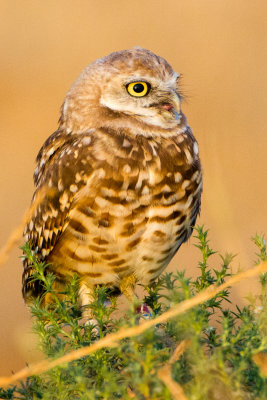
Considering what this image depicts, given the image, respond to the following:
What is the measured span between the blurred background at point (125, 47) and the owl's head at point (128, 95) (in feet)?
13.0

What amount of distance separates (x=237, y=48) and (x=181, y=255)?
4578 millimetres

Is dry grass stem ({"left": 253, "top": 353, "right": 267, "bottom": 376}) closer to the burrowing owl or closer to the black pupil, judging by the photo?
the burrowing owl

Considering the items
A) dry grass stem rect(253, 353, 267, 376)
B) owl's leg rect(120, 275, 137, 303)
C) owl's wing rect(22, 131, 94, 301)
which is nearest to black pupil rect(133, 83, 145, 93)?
owl's wing rect(22, 131, 94, 301)

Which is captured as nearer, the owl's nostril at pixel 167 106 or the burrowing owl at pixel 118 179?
the burrowing owl at pixel 118 179

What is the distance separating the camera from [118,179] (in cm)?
320

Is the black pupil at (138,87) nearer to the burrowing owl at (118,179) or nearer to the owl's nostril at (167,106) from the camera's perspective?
the burrowing owl at (118,179)

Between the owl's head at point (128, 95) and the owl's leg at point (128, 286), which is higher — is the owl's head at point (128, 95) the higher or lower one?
the higher one

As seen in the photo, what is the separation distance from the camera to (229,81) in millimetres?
9625

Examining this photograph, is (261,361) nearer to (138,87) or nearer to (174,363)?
(174,363)

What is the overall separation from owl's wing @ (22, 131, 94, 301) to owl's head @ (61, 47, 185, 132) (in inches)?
5.9

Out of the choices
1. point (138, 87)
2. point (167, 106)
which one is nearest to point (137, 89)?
point (138, 87)

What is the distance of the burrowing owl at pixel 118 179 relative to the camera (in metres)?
3.24

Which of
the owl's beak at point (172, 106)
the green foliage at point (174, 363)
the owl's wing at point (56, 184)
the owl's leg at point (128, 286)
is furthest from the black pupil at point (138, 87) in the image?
the green foliage at point (174, 363)

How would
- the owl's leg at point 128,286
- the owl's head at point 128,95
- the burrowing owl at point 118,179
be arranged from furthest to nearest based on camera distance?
the owl's leg at point 128,286 → the owl's head at point 128,95 → the burrowing owl at point 118,179
